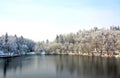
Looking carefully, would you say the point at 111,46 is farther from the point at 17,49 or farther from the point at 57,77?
the point at 57,77

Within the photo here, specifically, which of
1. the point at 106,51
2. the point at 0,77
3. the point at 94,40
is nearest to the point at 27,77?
the point at 0,77

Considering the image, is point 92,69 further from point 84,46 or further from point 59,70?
point 84,46

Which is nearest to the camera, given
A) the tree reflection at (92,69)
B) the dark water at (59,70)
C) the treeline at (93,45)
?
the dark water at (59,70)

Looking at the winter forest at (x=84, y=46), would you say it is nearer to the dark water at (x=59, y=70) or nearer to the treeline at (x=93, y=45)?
the treeline at (x=93, y=45)

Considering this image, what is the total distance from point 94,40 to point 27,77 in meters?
83.8

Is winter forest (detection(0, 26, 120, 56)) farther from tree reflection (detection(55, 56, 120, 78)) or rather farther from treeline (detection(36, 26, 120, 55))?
tree reflection (detection(55, 56, 120, 78))

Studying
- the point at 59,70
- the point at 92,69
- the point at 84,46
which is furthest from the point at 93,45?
the point at 59,70

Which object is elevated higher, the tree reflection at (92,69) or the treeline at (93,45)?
the treeline at (93,45)

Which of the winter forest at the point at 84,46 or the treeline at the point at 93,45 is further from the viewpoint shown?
the treeline at the point at 93,45

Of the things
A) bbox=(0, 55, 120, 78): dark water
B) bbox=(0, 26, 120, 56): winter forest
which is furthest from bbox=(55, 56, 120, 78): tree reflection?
bbox=(0, 26, 120, 56): winter forest

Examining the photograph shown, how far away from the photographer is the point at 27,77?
3397cm

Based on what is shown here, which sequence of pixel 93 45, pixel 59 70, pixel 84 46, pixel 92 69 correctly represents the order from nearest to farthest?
pixel 59 70
pixel 92 69
pixel 93 45
pixel 84 46

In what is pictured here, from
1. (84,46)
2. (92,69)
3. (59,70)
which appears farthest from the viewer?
(84,46)

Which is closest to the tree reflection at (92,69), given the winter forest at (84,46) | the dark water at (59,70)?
the dark water at (59,70)
